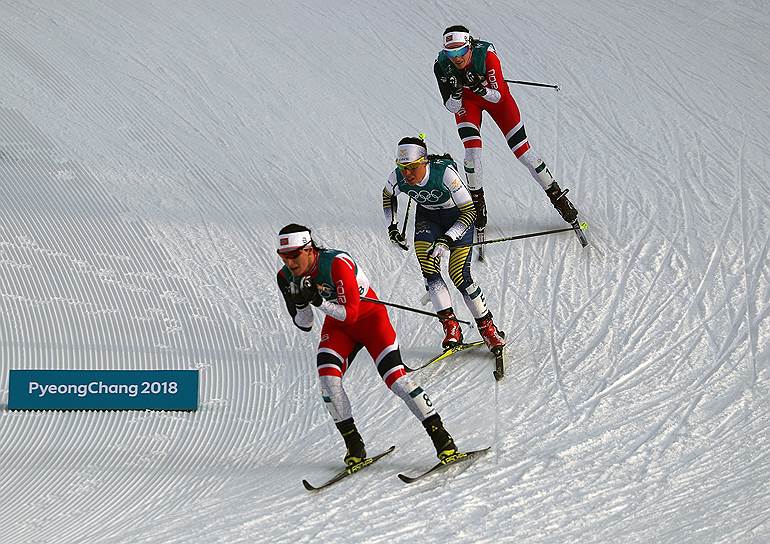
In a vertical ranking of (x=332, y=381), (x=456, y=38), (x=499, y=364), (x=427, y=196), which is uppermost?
(x=456, y=38)

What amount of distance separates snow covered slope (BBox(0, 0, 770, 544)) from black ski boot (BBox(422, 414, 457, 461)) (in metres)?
0.15

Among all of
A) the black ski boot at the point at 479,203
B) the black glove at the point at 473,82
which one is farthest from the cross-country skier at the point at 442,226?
the black ski boot at the point at 479,203

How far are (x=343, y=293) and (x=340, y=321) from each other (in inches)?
11.3

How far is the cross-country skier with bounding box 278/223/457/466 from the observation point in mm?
6043

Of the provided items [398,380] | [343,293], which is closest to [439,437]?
[398,380]

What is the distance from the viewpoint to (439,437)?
20.8 ft

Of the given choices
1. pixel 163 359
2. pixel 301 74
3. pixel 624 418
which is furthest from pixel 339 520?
pixel 301 74

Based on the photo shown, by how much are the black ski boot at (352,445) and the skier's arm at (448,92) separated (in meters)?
3.63

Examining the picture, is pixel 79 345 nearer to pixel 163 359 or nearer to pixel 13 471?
pixel 163 359

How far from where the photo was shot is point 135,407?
7.58 meters

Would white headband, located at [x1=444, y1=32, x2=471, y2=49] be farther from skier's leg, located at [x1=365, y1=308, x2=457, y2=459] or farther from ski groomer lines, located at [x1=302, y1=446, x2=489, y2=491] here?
ski groomer lines, located at [x1=302, y1=446, x2=489, y2=491]

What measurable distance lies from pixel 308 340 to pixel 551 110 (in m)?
5.35

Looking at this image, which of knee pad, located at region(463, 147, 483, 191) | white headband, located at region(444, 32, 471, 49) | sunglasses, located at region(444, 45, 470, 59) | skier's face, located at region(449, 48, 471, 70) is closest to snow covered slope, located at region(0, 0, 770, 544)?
knee pad, located at region(463, 147, 483, 191)

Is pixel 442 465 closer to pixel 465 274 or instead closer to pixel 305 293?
pixel 305 293
